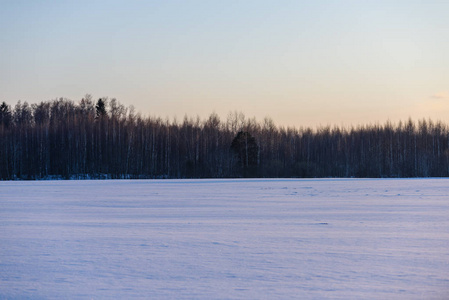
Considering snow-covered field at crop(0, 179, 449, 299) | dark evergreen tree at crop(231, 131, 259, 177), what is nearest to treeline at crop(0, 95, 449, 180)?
dark evergreen tree at crop(231, 131, 259, 177)

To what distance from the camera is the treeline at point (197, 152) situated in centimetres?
4934

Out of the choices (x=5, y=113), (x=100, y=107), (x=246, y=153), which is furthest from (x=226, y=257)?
(x=5, y=113)

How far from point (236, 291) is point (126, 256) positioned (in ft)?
6.65

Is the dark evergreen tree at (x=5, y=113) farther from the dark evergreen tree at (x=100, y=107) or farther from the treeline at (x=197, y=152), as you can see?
the treeline at (x=197, y=152)

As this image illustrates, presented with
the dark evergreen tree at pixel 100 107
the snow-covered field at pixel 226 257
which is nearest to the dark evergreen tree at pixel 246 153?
the dark evergreen tree at pixel 100 107

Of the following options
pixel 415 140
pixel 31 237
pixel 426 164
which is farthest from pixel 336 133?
pixel 31 237

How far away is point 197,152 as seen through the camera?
177 ft

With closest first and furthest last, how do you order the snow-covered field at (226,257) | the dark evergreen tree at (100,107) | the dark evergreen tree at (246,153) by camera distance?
1. the snow-covered field at (226,257)
2. the dark evergreen tree at (246,153)
3. the dark evergreen tree at (100,107)

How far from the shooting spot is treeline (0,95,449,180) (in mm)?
49344

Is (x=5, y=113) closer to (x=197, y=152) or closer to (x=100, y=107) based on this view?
(x=100, y=107)

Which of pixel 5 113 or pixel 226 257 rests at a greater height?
pixel 5 113

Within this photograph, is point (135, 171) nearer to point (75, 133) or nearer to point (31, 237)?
point (75, 133)

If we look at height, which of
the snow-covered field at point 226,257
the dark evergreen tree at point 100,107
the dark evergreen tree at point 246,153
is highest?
the dark evergreen tree at point 100,107

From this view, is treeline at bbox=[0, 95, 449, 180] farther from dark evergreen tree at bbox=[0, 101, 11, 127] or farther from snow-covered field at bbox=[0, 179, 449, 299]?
snow-covered field at bbox=[0, 179, 449, 299]
